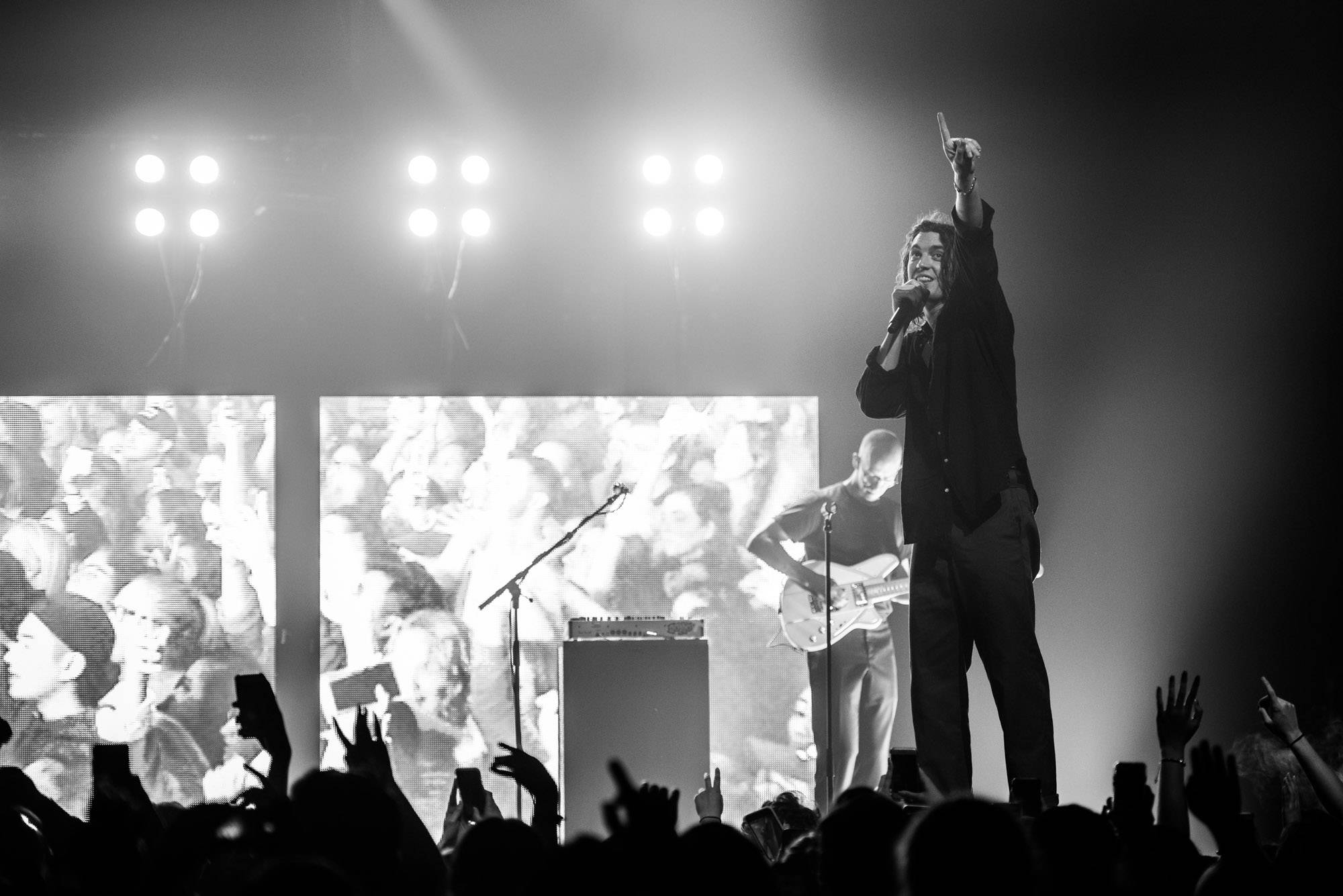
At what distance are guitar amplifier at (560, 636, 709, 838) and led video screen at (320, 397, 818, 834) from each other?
121 centimetres

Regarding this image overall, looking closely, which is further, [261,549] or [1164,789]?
[261,549]

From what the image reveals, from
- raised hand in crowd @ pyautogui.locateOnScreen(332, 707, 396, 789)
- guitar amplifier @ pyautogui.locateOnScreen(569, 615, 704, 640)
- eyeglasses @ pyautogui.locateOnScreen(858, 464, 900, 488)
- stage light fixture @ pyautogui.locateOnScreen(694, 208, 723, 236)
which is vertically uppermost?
stage light fixture @ pyautogui.locateOnScreen(694, 208, 723, 236)

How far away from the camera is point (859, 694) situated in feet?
18.2

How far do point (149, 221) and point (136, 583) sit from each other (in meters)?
1.50

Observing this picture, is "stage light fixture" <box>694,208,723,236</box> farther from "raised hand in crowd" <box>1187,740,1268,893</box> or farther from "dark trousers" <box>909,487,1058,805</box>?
"raised hand in crowd" <box>1187,740,1268,893</box>

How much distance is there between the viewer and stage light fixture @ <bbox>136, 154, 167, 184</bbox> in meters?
5.80

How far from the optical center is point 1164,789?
2580mm

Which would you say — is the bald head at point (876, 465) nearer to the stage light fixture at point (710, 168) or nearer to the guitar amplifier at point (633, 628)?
the stage light fixture at point (710, 168)

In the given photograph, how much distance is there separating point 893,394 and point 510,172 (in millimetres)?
2583

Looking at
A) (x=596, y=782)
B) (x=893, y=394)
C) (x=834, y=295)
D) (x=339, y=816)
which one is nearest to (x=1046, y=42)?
(x=834, y=295)

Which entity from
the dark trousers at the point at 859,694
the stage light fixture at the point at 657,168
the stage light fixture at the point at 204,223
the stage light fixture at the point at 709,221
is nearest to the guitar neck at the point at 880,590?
the dark trousers at the point at 859,694

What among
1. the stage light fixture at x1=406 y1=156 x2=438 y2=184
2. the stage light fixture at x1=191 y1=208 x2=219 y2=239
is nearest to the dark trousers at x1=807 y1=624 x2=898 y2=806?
the stage light fixture at x1=406 y1=156 x2=438 y2=184

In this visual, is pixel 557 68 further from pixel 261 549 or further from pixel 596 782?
pixel 596 782

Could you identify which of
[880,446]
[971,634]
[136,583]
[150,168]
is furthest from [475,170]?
[971,634]
